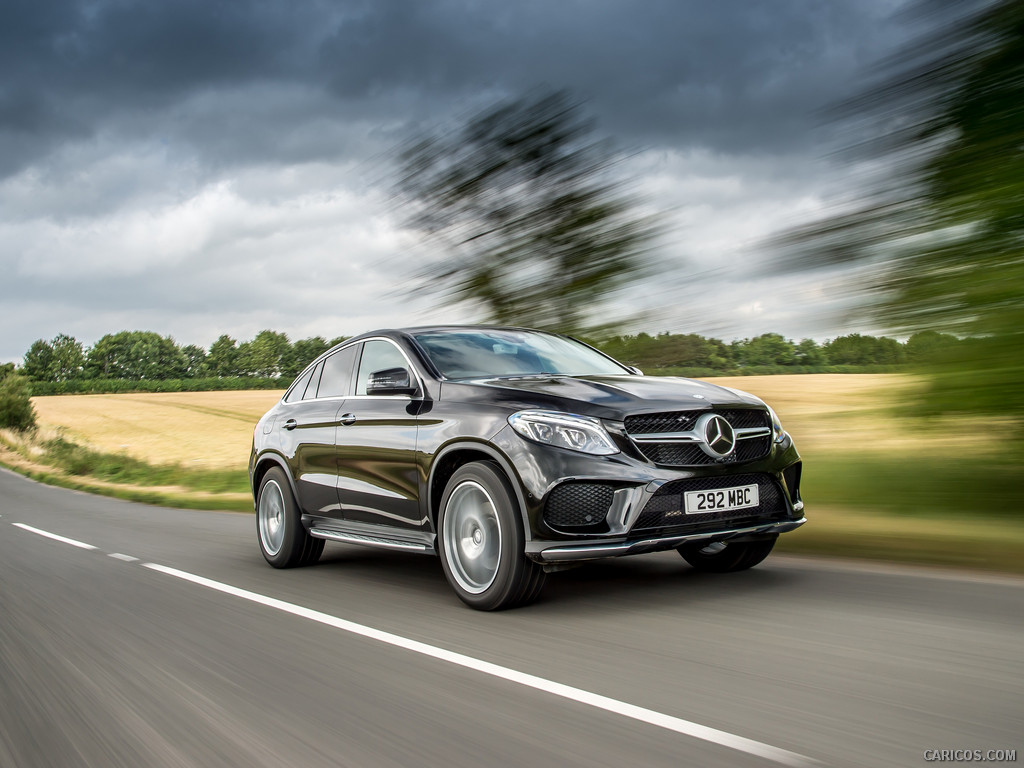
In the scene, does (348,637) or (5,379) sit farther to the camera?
(5,379)

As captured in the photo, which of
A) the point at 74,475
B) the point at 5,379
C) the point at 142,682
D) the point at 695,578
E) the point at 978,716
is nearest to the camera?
the point at 978,716

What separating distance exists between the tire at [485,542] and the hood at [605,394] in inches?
17.4

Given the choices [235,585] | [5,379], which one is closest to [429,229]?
[235,585]

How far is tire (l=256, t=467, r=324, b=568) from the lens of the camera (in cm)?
741

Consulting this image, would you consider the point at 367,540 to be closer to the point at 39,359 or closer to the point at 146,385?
the point at 146,385

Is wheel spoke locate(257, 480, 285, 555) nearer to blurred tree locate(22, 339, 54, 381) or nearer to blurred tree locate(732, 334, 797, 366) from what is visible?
blurred tree locate(732, 334, 797, 366)

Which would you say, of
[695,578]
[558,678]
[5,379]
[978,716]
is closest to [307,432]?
[695,578]

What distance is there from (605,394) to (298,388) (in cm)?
338

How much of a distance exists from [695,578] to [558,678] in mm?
2302

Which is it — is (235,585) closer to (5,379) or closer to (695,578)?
(695,578)

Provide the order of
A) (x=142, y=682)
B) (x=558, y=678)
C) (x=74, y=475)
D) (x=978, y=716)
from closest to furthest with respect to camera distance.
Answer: (x=978, y=716), (x=558, y=678), (x=142, y=682), (x=74, y=475)

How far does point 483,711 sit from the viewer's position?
3584mm

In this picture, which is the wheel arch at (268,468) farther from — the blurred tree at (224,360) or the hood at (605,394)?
the blurred tree at (224,360)

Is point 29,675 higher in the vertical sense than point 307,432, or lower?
lower
